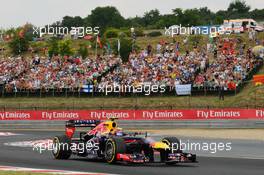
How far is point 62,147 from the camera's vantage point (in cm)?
1727

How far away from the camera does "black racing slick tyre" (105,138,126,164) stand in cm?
1534

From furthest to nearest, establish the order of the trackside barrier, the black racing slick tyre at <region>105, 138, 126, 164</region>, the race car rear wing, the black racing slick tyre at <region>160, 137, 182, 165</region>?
the trackside barrier, the race car rear wing, the black racing slick tyre at <region>160, 137, 182, 165</region>, the black racing slick tyre at <region>105, 138, 126, 164</region>

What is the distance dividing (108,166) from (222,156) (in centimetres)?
512

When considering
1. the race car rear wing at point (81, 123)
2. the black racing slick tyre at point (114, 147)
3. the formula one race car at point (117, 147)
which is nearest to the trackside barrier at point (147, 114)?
the race car rear wing at point (81, 123)

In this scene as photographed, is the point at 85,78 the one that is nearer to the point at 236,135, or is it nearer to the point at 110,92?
the point at 110,92

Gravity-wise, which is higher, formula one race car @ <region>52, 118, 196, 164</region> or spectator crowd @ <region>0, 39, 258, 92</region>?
spectator crowd @ <region>0, 39, 258, 92</region>

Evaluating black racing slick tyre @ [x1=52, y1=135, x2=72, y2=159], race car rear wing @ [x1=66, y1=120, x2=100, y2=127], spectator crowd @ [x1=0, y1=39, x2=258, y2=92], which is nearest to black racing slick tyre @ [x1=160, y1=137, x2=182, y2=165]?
race car rear wing @ [x1=66, y1=120, x2=100, y2=127]

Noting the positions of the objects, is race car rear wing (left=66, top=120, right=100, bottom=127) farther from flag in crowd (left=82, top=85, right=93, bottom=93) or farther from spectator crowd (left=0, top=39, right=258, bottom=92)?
flag in crowd (left=82, top=85, right=93, bottom=93)

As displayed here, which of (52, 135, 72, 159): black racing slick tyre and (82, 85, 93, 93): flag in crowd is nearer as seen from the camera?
(52, 135, 72, 159): black racing slick tyre

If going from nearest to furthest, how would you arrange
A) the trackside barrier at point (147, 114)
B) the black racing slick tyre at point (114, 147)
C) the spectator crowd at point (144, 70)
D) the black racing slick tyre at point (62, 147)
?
the black racing slick tyre at point (114, 147) < the black racing slick tyre at point (62, 147) < the trackside barrier at point (147, 114) < the spectator crowd at point (144, 70)

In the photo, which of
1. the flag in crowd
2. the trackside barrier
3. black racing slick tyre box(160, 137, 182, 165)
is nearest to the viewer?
black racing slick tyre box(160, 137, 182, 165)

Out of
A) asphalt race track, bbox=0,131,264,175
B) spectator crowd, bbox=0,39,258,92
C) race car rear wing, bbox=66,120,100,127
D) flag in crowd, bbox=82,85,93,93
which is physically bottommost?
asphalt race track, bbox=0,131,264,175

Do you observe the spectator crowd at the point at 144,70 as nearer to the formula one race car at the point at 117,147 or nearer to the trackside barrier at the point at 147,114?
the trackside barrier at the point at 147,114

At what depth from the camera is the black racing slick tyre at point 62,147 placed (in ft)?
56.4
